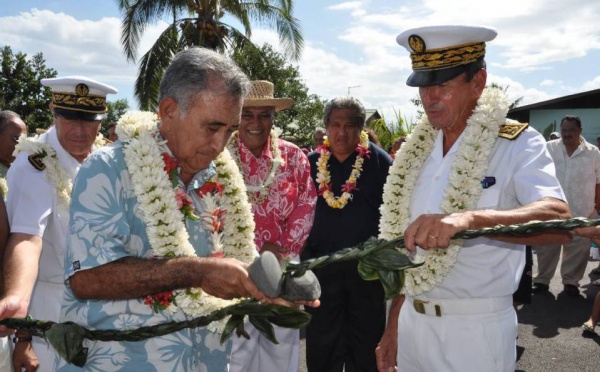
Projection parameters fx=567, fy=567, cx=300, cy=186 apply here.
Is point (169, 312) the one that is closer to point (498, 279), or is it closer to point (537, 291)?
point (498, 279)

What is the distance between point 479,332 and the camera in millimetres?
A: 2654

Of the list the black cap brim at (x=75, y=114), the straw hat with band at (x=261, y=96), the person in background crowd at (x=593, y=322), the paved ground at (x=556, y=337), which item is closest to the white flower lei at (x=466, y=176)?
the straw hat with band at (x=261, y=96)

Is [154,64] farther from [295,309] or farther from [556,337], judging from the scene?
[295,309]

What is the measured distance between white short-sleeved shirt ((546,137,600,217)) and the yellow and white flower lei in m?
4.04

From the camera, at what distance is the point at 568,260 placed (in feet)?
26.3

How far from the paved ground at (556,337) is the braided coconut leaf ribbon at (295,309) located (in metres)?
3.89

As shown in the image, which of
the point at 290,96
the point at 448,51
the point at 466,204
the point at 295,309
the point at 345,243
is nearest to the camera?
the point at 295,309

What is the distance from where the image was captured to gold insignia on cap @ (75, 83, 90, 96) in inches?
141

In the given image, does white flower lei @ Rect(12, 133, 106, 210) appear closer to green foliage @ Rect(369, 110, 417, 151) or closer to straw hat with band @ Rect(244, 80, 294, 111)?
straw hat with band @ Rect(244, 80, 294, 111)

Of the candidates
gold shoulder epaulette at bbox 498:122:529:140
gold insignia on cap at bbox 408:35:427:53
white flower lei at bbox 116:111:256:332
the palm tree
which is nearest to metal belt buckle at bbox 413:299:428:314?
gold shoulder epaulette at bbox 498:122:529:140

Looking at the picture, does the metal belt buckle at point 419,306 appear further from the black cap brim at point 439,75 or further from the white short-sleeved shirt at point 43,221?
the white short-sleeved shirt at point 43,221

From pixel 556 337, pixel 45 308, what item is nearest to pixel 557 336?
pixel 556 337

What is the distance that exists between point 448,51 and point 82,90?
2.26 meters

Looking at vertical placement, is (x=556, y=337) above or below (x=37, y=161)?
below
